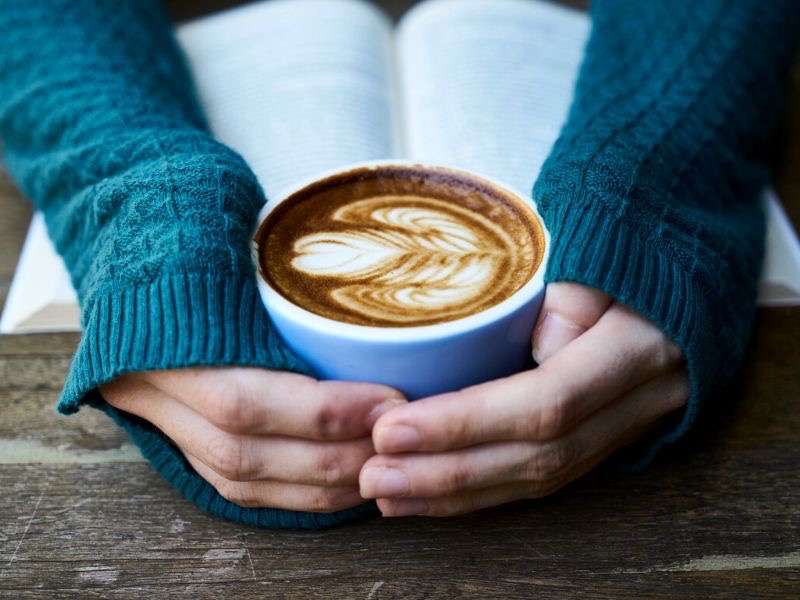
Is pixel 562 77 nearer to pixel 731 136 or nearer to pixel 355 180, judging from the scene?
pixel 731 136

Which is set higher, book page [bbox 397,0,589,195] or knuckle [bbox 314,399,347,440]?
book page [bbox 397,0,589,195]

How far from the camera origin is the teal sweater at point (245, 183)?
1.80ft

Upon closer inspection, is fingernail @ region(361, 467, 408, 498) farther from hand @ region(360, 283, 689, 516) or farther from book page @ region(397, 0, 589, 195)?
book page @ region(397, 0, 589, 195)

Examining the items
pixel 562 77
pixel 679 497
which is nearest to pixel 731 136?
pixel 562 77

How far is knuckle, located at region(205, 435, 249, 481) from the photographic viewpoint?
0.54 metres

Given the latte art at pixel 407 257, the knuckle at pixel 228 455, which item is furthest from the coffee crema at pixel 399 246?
the knuckle at pixel 228 455

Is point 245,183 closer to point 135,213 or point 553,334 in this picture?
point 135,213

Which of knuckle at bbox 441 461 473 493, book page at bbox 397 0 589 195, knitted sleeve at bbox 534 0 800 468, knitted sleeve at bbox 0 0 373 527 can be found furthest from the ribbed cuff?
book page at bbox 397 0 589 195

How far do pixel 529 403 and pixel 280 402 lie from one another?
0.53ft

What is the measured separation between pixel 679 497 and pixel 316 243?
34 cm

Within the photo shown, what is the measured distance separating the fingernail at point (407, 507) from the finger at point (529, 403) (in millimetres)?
47

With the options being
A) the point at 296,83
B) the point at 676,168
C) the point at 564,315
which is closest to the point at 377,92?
the point at 296,83

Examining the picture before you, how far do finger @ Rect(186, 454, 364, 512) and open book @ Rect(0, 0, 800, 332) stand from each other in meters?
0.32

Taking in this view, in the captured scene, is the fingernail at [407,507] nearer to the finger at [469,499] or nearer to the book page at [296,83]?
the finger at [469,499]
